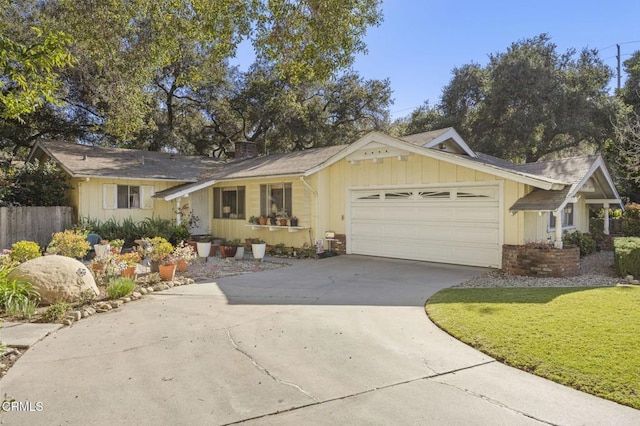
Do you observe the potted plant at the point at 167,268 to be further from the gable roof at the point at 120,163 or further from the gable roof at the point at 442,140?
the gable roof at the point at 442,140

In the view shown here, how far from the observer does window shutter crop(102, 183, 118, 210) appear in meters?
14.7

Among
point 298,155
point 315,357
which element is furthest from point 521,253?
point 298,155

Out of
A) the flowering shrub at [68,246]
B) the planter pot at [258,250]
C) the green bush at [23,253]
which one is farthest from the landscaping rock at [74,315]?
the planter pot at [258,250]

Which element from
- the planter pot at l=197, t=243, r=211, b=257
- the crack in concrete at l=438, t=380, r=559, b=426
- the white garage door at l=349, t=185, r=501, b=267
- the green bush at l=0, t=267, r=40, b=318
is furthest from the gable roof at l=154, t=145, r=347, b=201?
the crack in concrete at l=438, t=380, r=559, b=426

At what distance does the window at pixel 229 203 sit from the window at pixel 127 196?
2.48 meters

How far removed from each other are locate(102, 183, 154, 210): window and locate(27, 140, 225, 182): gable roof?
0.61 m

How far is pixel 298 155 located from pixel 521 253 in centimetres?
972

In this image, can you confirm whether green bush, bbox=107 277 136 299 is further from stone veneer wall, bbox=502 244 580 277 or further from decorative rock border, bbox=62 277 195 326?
stone veneer wall, bbox=502 244 580 277

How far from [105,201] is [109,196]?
0.23 meters

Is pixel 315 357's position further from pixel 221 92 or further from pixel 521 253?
pixel 221 92

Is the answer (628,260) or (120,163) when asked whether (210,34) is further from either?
(628,260)

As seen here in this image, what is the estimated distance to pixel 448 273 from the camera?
32.8 feet

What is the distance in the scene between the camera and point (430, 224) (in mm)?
11602

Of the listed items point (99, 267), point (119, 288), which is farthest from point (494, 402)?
point (99, 267)
